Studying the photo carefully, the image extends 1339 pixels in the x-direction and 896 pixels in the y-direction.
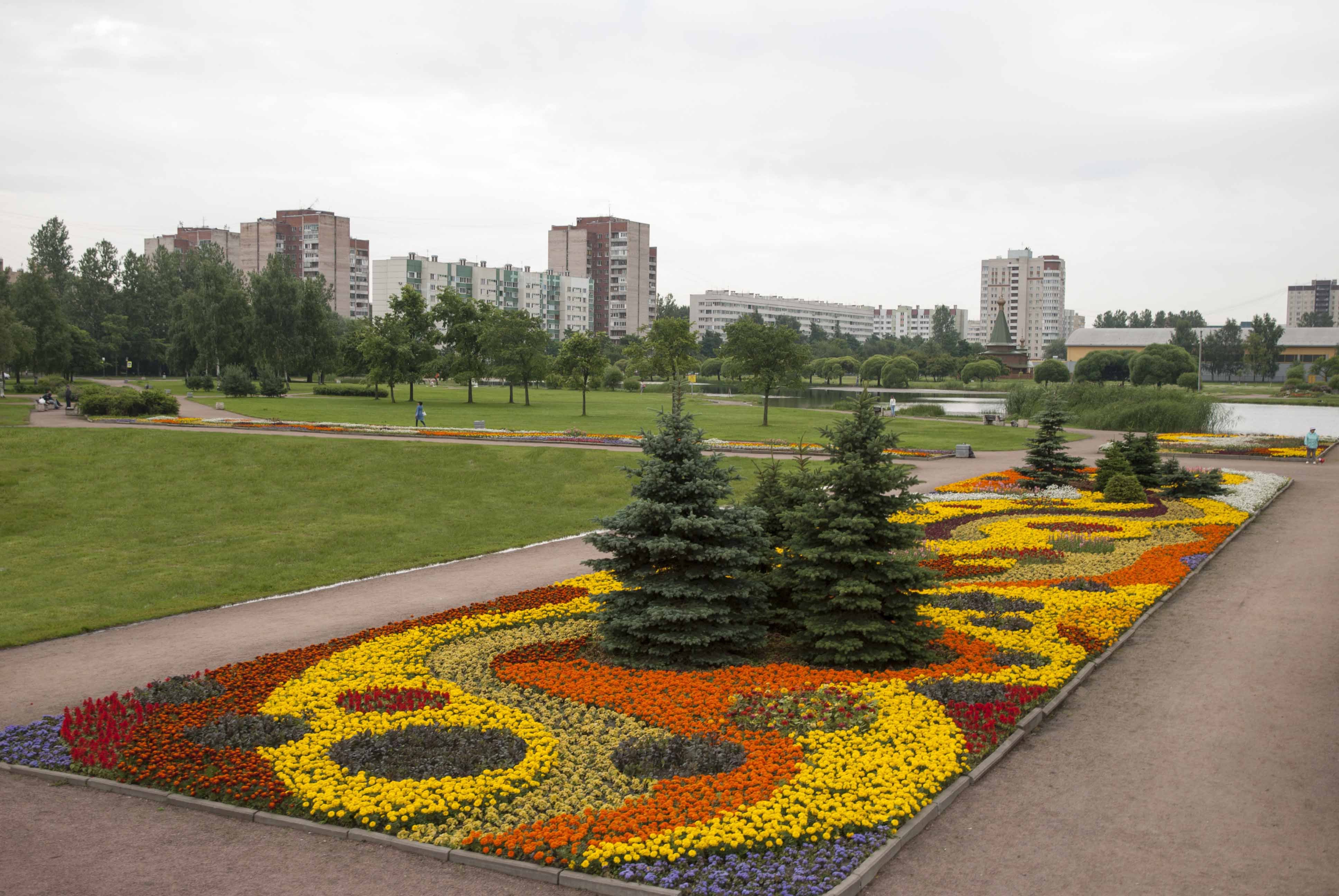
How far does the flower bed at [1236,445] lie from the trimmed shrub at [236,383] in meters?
54.9

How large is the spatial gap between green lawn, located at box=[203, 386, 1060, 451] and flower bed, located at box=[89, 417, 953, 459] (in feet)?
8.09

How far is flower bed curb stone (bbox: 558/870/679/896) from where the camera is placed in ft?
22.1

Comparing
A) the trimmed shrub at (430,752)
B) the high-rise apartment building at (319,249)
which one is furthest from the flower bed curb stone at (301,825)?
the high-rise apartment building at (319,249)

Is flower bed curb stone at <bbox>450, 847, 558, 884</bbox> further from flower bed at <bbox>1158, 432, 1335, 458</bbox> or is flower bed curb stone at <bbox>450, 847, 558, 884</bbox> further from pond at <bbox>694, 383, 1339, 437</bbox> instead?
flower bed at <bbox>1158, 432, 1335, 458</bbox>

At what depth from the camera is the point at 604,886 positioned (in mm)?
6844

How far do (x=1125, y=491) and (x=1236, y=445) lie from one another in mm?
21962

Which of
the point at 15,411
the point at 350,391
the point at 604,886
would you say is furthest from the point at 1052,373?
the point at 604,886

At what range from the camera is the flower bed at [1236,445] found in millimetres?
38031

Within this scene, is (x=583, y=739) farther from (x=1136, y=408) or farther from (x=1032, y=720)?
(x=1136, y=408)

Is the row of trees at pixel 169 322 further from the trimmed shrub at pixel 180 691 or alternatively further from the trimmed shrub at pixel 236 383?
the trimmed shrub at pixel 180 691

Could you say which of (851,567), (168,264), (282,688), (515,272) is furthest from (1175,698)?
(515,272)

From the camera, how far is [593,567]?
1215 cm

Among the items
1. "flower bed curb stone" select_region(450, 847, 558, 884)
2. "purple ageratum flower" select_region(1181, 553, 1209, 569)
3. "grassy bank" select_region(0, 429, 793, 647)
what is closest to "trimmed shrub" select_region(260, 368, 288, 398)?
"grassy bank" select_region(0, 429, 793, 647)

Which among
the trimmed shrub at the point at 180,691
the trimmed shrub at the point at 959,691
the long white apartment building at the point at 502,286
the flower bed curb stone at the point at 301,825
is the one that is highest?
the long white apartment building at the point at 502,286
